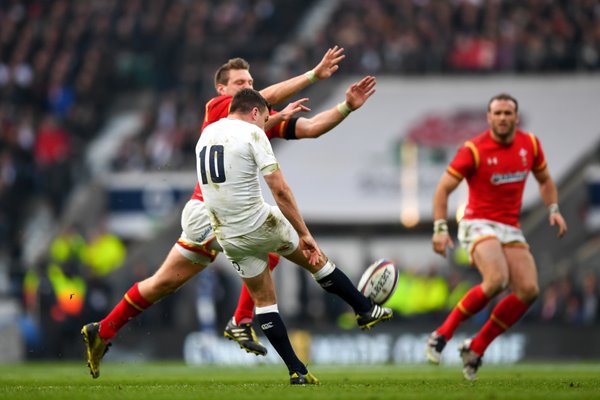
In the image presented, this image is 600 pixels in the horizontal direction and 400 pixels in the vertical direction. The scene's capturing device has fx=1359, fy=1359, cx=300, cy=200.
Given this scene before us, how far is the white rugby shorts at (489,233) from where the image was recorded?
1261 centimetres

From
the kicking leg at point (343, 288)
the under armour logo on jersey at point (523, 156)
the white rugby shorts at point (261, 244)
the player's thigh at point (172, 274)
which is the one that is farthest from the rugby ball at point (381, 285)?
the under armour logo on jersey at point (523, 156)

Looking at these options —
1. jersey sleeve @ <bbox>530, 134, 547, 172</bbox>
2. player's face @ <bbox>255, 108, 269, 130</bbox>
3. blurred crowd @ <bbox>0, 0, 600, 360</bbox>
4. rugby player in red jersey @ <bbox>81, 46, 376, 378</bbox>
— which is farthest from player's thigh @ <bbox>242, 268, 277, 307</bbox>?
blurred crowd @ <bbox>0, 0, 600, 360</bbox>

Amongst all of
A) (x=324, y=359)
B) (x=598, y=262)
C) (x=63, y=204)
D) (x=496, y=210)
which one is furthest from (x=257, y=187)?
(x=63, y=204)

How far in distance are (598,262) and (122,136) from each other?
35.8 feet

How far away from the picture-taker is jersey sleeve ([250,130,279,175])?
10391 mm

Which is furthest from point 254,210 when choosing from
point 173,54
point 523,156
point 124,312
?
point 173,54

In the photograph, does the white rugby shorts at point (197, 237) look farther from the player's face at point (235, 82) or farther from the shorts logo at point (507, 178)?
the shorts logo at point (507, 178)

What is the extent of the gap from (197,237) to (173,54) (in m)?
17.8

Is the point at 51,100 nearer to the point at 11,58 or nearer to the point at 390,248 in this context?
the point at 11,58

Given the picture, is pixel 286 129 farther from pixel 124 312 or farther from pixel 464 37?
pixel 464 37

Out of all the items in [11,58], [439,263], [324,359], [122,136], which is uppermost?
[11,58]

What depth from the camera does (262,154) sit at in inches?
411

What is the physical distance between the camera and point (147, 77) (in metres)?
29.9

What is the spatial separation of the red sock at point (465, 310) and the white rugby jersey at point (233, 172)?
8.72 feet
